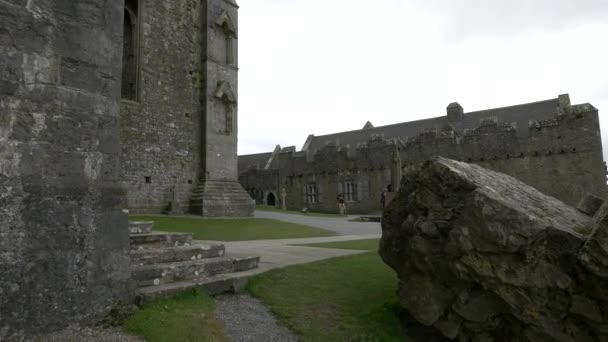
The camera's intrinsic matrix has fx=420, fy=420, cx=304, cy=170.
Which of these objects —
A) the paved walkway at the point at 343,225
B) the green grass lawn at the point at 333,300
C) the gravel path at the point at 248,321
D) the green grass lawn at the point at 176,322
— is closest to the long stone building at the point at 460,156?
the paved walkway at the point at 343,225

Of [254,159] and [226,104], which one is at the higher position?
[254,159]

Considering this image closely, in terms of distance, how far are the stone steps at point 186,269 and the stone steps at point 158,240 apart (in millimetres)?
597

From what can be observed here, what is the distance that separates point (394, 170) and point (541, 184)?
949 cm

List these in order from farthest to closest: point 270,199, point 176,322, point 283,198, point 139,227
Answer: point 270,199
point 283,198
point 139,227
point 176,322

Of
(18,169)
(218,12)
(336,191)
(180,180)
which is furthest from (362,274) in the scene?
(336,191)

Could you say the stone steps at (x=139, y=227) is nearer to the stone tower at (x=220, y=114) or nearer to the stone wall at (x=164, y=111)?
the stone wall at (x=164, y=111)

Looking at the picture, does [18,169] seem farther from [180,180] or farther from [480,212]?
[180,180]

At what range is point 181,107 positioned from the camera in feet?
59.1

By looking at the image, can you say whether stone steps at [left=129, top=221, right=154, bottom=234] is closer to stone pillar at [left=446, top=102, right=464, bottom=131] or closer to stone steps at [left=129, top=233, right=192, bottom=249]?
stone steps at [left=129, top=233, right=192, bottom=249]

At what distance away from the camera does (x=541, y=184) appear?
26234 mm

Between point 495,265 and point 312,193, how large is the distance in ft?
104

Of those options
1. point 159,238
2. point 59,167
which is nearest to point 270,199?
point 159,238

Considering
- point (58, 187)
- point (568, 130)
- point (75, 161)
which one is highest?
point (568, 130)

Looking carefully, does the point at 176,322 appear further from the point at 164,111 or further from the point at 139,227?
the point at 164,111
